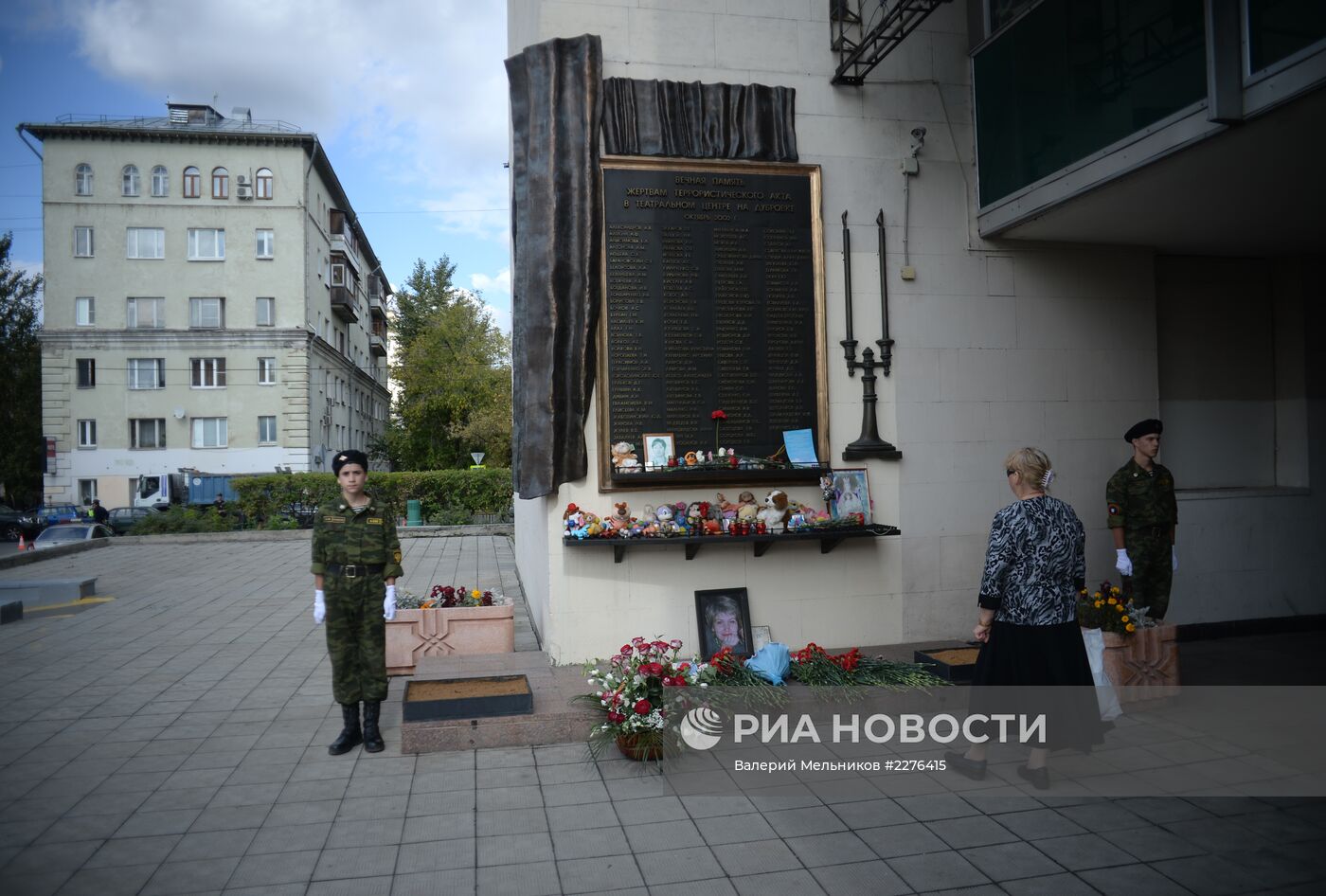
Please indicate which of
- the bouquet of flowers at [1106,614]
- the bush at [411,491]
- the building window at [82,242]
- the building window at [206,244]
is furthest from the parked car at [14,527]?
the bouquet of flowers at [1106,614]

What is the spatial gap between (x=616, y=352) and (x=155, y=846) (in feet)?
14.2

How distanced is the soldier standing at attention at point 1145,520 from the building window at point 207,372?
124 ft

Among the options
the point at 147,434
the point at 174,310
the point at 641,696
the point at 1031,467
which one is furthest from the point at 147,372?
the point at 1031,467

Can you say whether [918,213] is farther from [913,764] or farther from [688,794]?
[688,794]

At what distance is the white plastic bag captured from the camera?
215 inches

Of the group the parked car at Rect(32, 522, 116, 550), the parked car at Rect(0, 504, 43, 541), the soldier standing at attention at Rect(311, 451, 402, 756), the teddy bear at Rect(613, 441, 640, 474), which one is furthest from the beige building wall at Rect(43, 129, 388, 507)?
the soldier standing at attention at Rect(311, 451, 402, 756)

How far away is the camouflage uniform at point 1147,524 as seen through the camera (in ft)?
22.8

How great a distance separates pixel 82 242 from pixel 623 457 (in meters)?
40.2

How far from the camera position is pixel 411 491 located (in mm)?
23312

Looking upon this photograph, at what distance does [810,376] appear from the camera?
713 centimetres

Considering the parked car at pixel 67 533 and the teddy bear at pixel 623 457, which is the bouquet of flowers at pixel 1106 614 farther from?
the parked car at pixel 67 533

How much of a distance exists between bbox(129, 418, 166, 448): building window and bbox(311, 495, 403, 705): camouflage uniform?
36049 mm

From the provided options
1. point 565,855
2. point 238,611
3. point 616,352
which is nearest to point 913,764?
point 565,855

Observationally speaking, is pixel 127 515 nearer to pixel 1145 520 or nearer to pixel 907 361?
pixel 907 361
